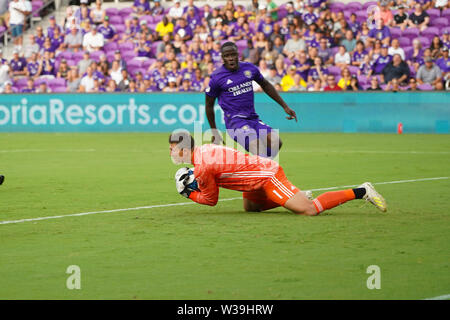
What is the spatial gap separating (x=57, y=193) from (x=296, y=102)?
14.5 meters

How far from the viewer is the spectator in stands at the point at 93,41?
3112 centimetres

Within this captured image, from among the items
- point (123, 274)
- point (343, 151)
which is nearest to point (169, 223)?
point (123, 274)

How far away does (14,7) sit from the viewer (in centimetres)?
3375

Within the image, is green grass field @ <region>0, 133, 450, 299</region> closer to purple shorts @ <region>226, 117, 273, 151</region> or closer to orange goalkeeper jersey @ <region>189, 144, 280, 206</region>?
orange goalkeeper jersey @ <region>189, 144, 280, 206</region>

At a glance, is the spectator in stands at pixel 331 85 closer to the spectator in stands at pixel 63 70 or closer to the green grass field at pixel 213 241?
the spectator in stands at pixel 63 70

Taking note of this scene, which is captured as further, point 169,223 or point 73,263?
point 169,223

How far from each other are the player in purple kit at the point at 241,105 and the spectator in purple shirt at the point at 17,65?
20608 mm

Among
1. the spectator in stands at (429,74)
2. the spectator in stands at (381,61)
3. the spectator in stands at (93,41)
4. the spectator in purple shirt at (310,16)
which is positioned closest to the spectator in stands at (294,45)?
the spectator in purple shirt at (310,16)

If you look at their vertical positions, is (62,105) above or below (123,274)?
below

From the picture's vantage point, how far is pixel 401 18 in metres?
27.2

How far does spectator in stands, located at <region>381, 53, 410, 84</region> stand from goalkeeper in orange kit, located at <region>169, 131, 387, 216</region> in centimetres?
1633

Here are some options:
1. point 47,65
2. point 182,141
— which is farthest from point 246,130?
point 47,65

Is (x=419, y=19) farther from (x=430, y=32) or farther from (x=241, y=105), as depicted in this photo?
(x=241, y=105)
